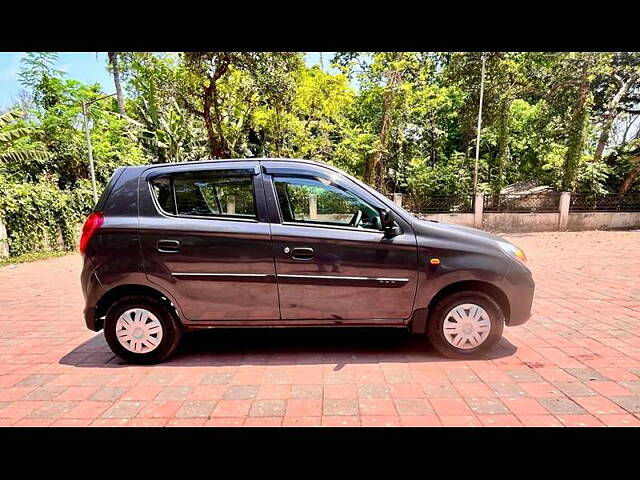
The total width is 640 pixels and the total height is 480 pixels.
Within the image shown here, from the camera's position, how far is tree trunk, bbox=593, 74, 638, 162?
1806 centimetres

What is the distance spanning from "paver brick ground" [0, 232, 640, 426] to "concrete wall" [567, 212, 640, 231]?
44.5ft

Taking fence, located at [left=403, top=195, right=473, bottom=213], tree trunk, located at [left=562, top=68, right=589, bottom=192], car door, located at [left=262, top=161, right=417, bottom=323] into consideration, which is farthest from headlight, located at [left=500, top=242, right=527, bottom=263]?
tree trunk, located at [left=562, top=68, right=589, bottom=192]

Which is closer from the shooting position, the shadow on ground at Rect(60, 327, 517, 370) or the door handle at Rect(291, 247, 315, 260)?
the door handle at Rect(291, 247, 315, 260)

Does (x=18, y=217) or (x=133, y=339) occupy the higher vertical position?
(x=18, y=217)

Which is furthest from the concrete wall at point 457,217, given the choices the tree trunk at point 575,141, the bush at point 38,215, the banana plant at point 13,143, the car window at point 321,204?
the banana plant at point 13,143

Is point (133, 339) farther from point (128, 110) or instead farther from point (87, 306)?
point (128, 110)

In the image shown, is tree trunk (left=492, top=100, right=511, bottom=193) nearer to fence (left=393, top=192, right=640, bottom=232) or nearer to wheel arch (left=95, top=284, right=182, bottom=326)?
fence (left=393, top=192, right=640, bottom=232)

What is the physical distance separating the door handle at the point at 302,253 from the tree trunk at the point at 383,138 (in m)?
14.3

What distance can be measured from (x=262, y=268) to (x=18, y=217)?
11.0 m

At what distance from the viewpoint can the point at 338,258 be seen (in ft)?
10.7

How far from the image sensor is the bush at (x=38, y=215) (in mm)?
10156
